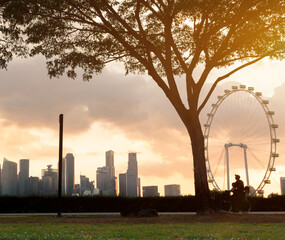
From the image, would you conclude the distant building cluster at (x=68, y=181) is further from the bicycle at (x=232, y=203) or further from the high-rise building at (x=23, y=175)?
the bicycle at (x=232, y=203)

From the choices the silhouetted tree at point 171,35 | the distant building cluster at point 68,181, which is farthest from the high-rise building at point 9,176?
the silhouetted tree at point 171,35

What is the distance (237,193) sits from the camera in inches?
872

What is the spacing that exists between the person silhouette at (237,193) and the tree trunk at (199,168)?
2.62m

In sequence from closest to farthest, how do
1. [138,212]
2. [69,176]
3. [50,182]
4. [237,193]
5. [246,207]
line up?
[138,212], [237,193], [246,207], [50,182], [69,176]

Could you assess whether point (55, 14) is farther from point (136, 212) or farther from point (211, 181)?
point (211, 181)

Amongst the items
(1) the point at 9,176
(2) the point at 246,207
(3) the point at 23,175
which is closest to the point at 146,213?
(2) the point at 246,207

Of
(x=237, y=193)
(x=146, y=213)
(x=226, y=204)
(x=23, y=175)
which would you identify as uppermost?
(x=23, y=175)

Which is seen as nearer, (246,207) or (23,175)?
(246,207)

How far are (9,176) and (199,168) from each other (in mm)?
43497

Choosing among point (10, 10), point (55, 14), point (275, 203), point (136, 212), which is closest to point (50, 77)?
point (55, 14)

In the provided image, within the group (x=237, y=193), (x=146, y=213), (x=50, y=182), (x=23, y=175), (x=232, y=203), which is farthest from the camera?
(x=23, y=175)

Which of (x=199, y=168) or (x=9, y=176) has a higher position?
(x=9, y=176)

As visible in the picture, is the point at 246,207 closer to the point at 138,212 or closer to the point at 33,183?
the point at 138,212

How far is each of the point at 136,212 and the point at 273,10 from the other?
1051 cm
